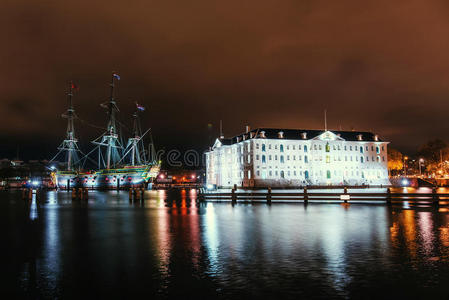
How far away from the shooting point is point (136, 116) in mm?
138875

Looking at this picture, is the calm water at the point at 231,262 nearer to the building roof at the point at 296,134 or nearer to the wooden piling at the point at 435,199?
the wooden piling at the point at 435,199

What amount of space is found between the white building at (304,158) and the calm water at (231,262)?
9933cm

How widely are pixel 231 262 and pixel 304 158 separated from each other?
114m

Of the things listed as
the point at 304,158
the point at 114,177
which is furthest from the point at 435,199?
the point at 114,177

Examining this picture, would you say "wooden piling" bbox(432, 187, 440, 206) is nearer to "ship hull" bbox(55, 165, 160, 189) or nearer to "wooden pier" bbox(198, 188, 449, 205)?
"wooden pier" bbox(198, 188, 449, 205)

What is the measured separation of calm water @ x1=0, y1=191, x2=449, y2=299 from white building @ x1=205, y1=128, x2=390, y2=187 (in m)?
99.3

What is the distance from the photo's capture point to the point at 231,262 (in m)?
11.3

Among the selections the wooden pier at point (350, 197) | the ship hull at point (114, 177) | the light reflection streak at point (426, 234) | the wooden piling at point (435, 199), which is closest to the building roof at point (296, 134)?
the ship hull at point (114, 177)

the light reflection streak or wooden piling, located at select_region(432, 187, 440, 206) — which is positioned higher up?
wooden piling, located at select_region(432, 187, 440, 206)

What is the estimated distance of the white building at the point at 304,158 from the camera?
118500mm

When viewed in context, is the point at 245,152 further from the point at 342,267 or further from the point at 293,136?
the point at 342,267

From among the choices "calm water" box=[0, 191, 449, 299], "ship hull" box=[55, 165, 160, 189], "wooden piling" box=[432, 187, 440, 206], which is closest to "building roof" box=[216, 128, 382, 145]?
"ship hull" box=[55, 165, 160, 189]

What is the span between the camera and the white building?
118m

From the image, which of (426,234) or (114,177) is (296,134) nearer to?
(114,177)
